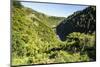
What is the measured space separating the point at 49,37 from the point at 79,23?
17.0 inches

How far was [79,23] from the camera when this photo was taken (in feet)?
8.57

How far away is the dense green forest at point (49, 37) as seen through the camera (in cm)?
231

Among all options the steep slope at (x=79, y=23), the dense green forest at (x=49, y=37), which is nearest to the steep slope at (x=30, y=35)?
the dense green forest at (x=49, y=37)

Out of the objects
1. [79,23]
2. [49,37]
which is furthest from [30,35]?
[79,23]

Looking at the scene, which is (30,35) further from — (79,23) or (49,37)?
(79,23)

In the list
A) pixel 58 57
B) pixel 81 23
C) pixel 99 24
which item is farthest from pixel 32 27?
pixel 99 24

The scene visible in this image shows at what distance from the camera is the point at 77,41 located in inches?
103

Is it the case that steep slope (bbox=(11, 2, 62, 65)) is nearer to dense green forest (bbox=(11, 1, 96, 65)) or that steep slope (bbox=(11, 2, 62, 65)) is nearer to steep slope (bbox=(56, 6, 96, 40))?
dense green forest (bbox=(11, 1, 96, 65))

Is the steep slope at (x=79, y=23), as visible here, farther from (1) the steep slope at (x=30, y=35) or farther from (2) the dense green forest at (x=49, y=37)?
(1) the steep slope at (x=30, y=35)

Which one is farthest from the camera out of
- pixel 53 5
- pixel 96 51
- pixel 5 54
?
pixel 96 51

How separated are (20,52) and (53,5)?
2.18 feet

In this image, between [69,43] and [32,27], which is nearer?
[32,27]

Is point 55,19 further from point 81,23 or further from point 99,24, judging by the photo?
point 99,24

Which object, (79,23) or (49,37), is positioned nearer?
(49,37)
